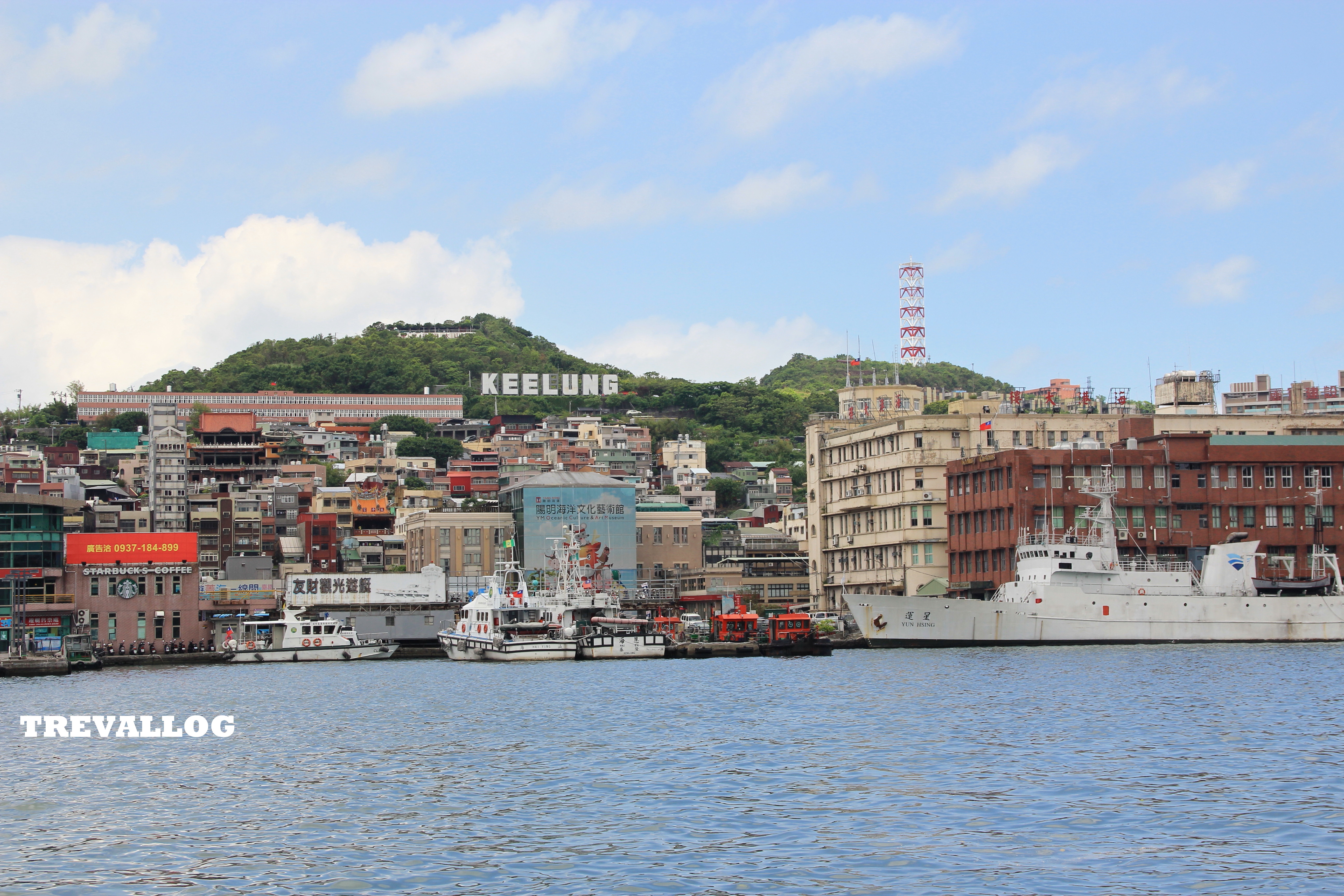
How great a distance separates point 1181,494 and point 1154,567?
38.6 feet

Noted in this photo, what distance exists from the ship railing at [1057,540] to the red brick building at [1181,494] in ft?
8.20

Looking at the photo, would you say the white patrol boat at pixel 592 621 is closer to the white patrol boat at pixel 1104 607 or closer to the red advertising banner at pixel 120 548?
the white patrol boat at pixel 1104 607

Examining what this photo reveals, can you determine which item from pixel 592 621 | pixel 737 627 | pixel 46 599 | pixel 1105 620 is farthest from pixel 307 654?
pixel 1105 620

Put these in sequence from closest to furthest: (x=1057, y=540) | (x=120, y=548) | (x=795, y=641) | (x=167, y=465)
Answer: (x=795, y=641) < (x=1057, y=540) < (x=120, y=548) < (x=167, y=465)

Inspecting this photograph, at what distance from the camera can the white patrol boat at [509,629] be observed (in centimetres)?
8625

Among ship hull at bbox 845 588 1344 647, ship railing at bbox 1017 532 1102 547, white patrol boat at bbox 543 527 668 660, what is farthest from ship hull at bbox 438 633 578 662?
ship railing at bbox 1017 532 1102 547

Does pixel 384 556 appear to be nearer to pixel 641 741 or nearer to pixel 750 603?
pixel 750 603

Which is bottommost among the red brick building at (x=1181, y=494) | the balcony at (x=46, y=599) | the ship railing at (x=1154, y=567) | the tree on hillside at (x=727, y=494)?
the balcony at (x=46, y=599)

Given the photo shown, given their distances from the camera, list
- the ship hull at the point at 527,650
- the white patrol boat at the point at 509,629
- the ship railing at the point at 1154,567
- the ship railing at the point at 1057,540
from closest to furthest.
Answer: the ship railing at the point at 1057,540, the ship railing at the point at 1154,567, the ship hull at the point at 527,650, the white patrol boat at the point at 509,629

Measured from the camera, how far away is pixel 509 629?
87438 millimetres

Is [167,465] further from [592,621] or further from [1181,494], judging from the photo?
[1181,494]

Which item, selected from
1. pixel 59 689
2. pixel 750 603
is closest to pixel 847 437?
pixel 750 603

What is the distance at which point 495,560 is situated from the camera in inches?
5236

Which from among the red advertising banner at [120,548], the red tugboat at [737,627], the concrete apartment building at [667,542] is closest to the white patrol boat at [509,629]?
the red tugboat at [737,627]
